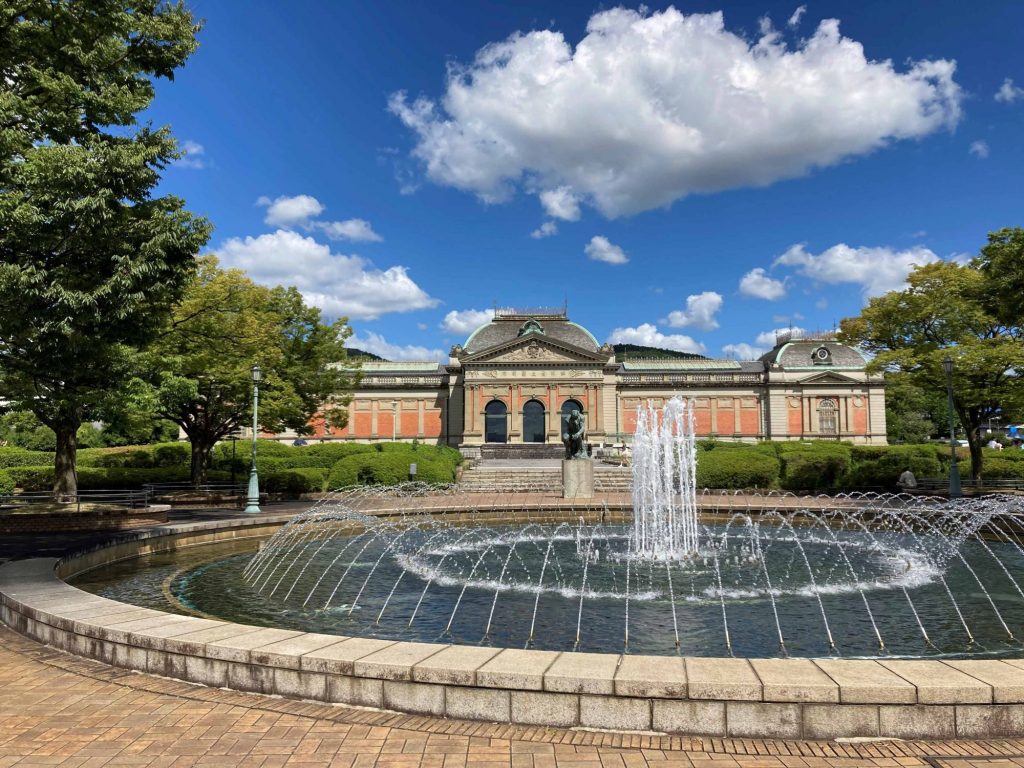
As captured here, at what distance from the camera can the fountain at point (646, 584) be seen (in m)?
7.79

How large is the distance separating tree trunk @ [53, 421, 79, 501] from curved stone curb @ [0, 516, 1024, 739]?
646 inches

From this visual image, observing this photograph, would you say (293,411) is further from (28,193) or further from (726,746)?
(726,746)

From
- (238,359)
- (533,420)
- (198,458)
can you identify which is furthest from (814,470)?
(533,420)

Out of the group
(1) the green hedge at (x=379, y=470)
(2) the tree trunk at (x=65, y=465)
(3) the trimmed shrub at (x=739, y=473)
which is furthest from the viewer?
(3) the trimmed shrub at (x=739, y=473)

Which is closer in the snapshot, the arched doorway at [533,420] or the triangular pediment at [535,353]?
the triangular pediment at [535,353]

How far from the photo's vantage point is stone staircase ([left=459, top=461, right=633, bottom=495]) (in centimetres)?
3178

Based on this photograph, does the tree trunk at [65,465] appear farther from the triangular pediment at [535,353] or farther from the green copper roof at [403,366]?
the green copper roof at [403,366]

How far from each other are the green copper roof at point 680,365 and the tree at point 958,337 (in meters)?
41.1

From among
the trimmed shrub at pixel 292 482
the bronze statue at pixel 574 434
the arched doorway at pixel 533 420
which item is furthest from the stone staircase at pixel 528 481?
the arched doorway at pixel 533 420

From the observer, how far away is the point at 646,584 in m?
10.8

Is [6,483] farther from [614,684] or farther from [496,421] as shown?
[496,421]

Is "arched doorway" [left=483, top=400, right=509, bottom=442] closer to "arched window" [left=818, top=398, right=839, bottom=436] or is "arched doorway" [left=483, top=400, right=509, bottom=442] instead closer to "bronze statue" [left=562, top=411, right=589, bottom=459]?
"arched window" [left=818, top=398, right=839, bottom=436]

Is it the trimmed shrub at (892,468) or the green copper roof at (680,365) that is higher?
the green copper roof at (680,365)

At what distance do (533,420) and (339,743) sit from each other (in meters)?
56.5
